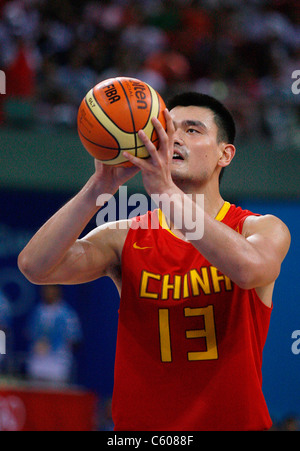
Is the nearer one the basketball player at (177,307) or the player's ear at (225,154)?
the basketball player at (177,307)

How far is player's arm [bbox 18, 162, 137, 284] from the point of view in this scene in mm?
3580

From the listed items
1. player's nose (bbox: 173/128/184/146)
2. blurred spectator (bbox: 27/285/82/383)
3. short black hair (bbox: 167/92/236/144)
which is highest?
blurred spectator (bbox: 27/285/82/383)

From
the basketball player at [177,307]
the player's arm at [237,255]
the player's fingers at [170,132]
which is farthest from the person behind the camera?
the basketball player at [177,307]

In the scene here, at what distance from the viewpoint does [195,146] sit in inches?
154

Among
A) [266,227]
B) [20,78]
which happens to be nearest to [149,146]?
[266,227]

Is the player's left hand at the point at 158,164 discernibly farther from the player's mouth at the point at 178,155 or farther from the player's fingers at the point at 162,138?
the player's mouth at the point at 178,155

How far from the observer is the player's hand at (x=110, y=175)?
12.0 feet

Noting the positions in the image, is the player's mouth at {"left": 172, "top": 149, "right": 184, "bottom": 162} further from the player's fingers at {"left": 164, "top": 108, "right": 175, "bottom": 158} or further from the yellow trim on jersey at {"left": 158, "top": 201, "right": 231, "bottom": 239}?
the player's fingers at {"left": 164, "top": 108, "right": 175, "bottom": 158}

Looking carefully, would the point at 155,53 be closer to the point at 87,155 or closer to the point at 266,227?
the point at 87,155

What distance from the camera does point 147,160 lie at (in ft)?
11.0

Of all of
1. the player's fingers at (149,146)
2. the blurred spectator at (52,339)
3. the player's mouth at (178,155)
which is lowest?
the player's fingers at (149,146)

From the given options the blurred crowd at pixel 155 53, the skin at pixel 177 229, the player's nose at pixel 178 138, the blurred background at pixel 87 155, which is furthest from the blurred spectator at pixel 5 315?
the player's nose at pixel 178 138

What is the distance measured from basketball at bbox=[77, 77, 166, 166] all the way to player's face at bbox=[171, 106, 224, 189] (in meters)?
0.46

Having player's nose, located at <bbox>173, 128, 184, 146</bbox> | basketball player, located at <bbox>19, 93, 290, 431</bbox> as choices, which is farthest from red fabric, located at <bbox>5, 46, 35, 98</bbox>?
basketball player, located at <bbox>19, 93, 290, 431</bbox>
